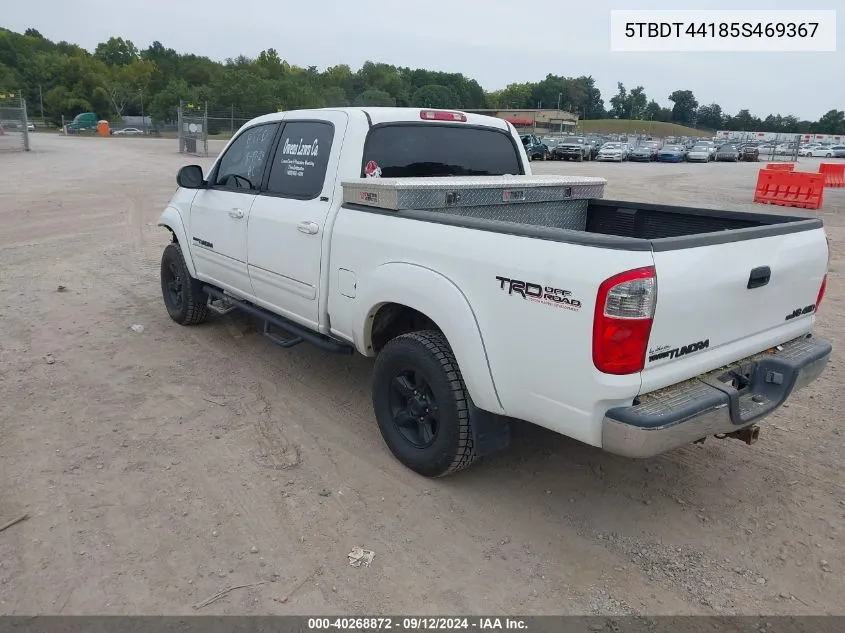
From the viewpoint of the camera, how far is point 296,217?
4.33 m

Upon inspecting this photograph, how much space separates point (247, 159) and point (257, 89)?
5143 cm

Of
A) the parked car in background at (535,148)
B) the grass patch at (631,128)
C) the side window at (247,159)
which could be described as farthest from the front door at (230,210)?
the grass patch at (631,128)

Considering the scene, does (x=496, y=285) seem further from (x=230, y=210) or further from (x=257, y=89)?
(x=257, y=89)

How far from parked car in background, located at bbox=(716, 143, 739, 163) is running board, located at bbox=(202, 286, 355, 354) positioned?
48.9 metres

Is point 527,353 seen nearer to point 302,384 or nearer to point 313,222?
point 313,222

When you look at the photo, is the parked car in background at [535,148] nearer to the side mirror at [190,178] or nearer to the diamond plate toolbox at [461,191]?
the side mirror at [190,178]

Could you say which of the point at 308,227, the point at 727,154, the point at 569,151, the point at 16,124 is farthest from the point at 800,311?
the point at 727,154

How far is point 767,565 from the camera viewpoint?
121 inches

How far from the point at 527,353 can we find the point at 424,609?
118 cm

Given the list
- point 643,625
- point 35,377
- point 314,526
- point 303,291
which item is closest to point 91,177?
point 35,377

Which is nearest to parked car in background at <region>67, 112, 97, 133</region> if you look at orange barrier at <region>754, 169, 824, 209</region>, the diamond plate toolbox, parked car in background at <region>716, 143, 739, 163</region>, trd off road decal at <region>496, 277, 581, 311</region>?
parked car in background at <region>716, 143, 739, 163</region>

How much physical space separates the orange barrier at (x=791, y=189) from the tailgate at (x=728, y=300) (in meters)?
16.2

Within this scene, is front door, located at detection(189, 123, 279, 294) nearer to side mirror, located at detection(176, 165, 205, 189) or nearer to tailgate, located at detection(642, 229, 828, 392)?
side mirror, located at detection(176, 165, 205, 189)

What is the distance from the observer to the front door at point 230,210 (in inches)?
195
